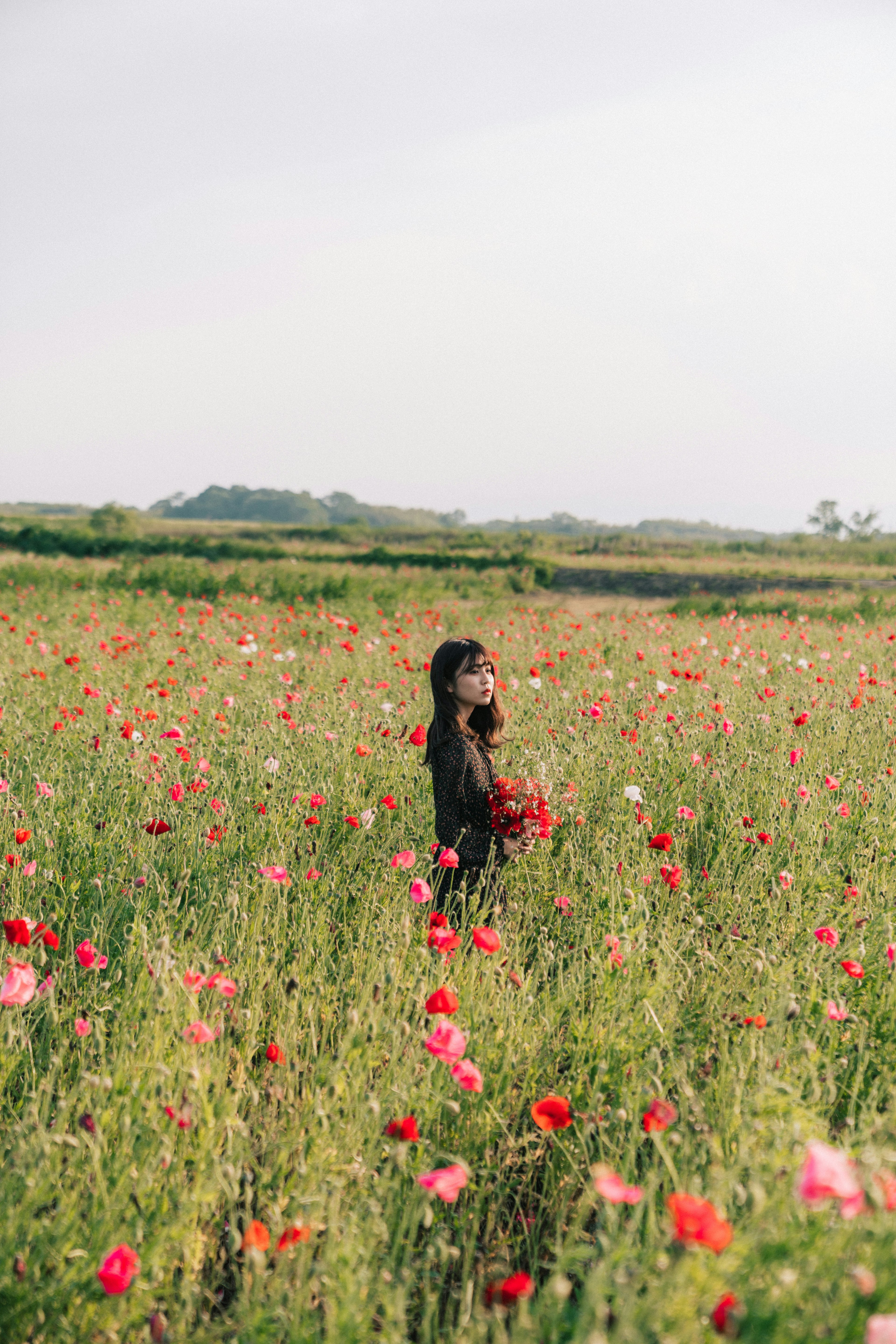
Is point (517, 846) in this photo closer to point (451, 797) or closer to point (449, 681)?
Result: point (451, 797)

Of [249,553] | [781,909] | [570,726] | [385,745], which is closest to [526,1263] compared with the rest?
[781,909]

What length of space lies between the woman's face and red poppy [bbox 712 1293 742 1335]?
201 centimetres

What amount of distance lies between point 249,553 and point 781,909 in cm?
2496

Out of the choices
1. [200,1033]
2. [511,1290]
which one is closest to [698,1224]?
[511,1290]

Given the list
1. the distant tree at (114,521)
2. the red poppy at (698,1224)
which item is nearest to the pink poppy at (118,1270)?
the red poppy at (698,1224)

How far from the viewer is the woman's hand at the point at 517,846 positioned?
2.60 m

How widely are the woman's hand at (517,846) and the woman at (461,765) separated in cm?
14

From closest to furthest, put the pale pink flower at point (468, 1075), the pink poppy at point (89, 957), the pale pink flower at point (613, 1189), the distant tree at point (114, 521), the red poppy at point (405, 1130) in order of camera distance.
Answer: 1. the pale pink flower at point (613, 1189)
2. the red poppy at point (405, 1130)
3. the pale pink flower at point (468, 1075)
4. the pink poppy at point (89, 957)
5. the distant tree at point (114, 521)

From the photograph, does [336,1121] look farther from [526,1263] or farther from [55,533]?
[55,533]

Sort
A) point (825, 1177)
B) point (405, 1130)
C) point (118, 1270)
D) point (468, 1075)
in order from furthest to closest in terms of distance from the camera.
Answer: point (468, 1075) → point (405, 1130) → point (118, 1270) → point (825, 1177)

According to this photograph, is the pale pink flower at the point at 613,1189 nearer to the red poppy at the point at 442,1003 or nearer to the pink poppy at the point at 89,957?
the red poppy at the point at 442,1003

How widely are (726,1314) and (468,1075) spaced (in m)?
0.61

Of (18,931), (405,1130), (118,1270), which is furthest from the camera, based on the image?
(18,931)

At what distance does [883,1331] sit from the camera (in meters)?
0.88
